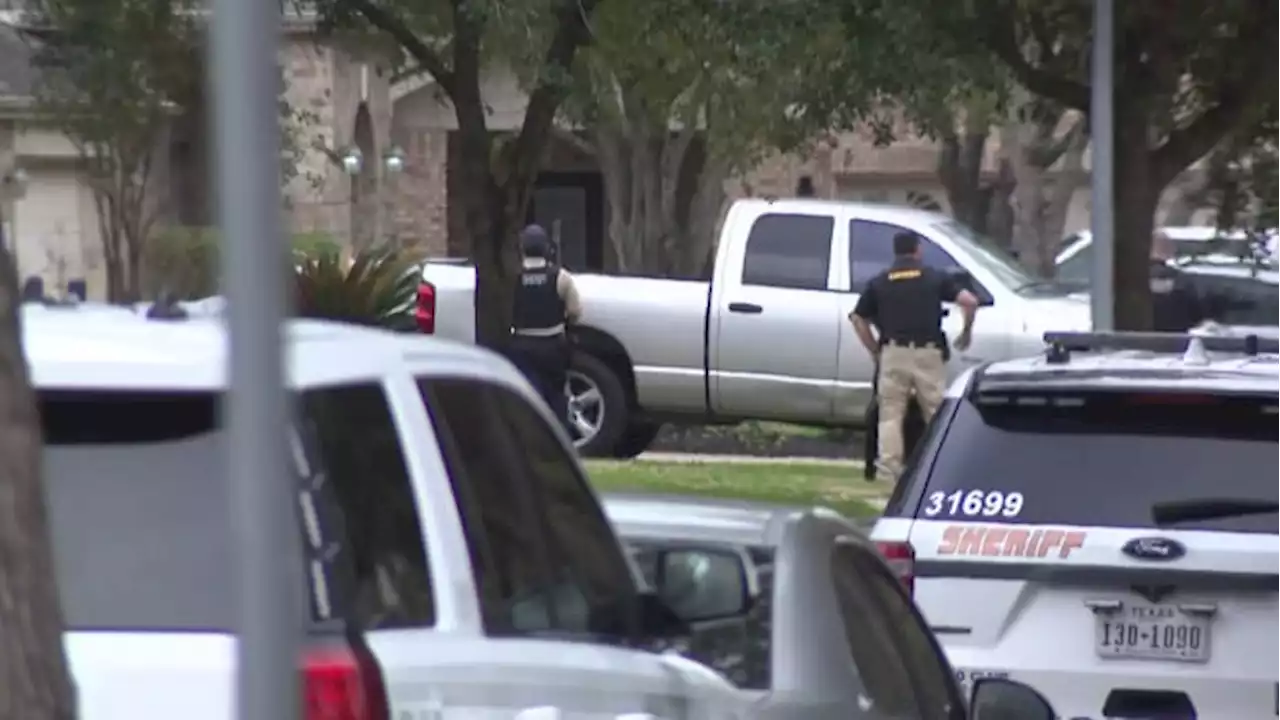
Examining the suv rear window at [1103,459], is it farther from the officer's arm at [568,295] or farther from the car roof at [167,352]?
the officer's arm at [568,295]

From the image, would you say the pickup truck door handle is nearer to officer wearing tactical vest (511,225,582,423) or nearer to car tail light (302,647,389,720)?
car tail light (302,647,389,720)

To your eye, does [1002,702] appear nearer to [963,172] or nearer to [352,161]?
[352,161]

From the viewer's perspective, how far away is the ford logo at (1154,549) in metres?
6.96

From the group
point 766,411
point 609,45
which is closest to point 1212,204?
point 609,45

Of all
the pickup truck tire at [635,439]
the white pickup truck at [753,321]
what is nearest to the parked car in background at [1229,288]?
the white pickup truck at [753,321]

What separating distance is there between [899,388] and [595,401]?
116 inches

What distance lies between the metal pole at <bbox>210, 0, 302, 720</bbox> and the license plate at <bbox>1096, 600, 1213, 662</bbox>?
13.9ft

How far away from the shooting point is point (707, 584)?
234 inches

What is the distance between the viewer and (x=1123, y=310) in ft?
41.7

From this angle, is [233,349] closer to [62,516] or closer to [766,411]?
[62,516]

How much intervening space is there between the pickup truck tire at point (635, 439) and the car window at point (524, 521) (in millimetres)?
13123

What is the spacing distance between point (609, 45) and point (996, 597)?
8.93 meters

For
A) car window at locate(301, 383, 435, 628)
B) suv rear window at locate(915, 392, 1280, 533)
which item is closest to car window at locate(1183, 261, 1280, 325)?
suv rear window at locate(915, 392, 1280, 533)

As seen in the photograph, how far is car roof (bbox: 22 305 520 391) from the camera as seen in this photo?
14.4ft
